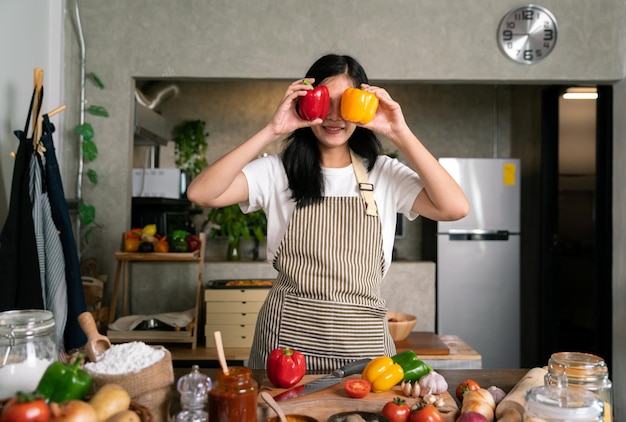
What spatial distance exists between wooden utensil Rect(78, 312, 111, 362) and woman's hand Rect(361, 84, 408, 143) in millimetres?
934

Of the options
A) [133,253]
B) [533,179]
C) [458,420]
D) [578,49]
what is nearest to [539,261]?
[533,179]

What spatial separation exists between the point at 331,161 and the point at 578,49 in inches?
105

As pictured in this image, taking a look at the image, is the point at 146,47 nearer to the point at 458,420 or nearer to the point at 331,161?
the point at 331,161

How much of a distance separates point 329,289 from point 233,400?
0.72m

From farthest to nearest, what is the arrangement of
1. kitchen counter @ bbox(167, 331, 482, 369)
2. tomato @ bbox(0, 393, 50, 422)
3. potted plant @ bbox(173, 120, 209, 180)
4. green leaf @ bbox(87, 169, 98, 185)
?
potted plant @ bbox(173, 120, 209, 180) < green leaf @ bbox(87, 169, 98, 185) < kitchen counter @ bbox(167, 331, 482, 369) < tomato @ bbox(0, 393, 50, 422)

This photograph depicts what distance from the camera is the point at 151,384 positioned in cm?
109

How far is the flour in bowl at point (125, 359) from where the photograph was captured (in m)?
1.07

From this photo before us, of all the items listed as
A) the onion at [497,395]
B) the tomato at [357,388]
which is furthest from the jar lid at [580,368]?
the tomato at [357,388]

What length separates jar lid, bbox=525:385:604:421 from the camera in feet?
3.35

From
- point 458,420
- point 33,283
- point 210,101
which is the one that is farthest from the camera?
point 210,101

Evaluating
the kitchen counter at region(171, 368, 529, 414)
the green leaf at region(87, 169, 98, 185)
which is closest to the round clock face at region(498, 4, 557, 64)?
the green leaf at region(87, 169, 98, 185)

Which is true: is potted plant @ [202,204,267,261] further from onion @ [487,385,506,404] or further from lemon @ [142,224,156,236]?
onion @ [487,385,506,404]

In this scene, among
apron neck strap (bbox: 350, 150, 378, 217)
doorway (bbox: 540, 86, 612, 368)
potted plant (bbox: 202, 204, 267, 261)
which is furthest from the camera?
doorway (bbox: 540, 86, 612, 368)

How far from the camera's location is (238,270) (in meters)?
4.31
